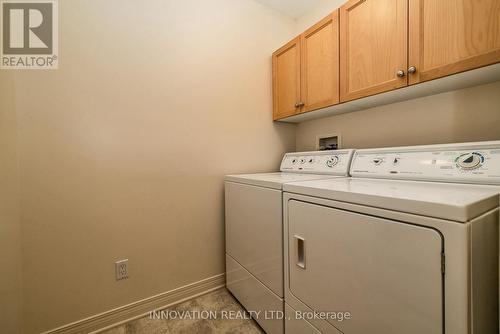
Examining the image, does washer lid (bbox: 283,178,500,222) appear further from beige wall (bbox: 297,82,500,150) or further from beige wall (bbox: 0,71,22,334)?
beige wall (bbox: 0,71,22,334)

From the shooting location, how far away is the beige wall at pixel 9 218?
1.01 metres

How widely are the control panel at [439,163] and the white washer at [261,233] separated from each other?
19cm

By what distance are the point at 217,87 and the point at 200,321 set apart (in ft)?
5.35

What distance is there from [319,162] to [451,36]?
35.8 inches

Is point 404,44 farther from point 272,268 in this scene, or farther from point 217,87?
point 272,268

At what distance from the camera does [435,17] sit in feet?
3.17

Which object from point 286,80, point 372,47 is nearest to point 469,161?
point 372,47

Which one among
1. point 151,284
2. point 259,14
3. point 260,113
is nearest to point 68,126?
point 151,284

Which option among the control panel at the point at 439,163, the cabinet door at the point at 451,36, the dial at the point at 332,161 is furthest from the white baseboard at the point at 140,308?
the cabinet door at the point at 451,36

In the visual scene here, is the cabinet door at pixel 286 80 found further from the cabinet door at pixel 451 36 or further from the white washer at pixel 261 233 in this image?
the cabinet door at pixel 451 36

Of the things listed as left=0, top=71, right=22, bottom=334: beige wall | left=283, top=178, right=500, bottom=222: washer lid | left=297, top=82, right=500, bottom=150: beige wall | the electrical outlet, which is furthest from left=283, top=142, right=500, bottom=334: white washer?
left=0, top=71, right=22, bottom=334: beige wall

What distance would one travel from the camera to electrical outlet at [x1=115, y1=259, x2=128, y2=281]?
4.37 feet

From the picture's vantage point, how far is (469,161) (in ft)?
2.94

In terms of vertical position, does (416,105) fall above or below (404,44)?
below
